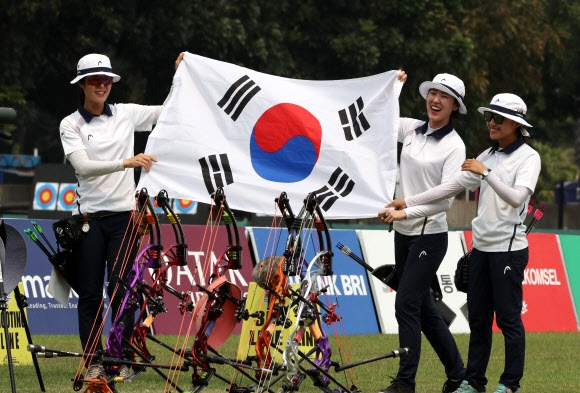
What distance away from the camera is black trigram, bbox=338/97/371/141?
9672 mm

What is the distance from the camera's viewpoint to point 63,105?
34.4 metres

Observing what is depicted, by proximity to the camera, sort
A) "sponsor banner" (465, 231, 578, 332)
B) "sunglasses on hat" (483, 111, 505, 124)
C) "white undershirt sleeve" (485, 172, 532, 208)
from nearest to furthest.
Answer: "white undershirt sleeve" (485, 172, 532, 208) < "sunglasses on hat" (483, 111, 505, 124) < "sponsor banner" (465, 231, 578, 332)

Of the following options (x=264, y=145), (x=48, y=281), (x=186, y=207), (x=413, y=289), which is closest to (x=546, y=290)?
(x=48, y=281)

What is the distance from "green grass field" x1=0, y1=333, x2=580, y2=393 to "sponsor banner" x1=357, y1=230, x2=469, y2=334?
55cm

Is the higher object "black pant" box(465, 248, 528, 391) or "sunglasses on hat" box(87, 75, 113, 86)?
"sunglasses on hat" box(87, 75, 113, 86)

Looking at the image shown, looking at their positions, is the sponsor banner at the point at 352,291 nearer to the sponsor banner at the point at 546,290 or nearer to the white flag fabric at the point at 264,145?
the sponsor banner at the point at 546,290

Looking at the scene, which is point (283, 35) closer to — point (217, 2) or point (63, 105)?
point (217, 2)

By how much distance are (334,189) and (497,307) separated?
4.72 feet

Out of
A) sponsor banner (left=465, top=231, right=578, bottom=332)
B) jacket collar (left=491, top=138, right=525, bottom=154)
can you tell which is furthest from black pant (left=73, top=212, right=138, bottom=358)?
sponsor banner (left=465, top=231, right=578, bottom=332)

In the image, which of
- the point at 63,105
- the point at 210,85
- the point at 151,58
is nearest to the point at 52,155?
the point at 63,105

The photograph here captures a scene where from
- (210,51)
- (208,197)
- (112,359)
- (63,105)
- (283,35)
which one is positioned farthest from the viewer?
(63,105)

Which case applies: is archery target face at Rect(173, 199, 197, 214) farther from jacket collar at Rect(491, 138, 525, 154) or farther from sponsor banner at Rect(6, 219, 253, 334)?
jacket collar at Rect(491, 138, 525, 154)

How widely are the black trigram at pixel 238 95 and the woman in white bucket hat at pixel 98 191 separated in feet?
3.06

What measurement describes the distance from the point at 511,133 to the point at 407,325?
5.06 feet
